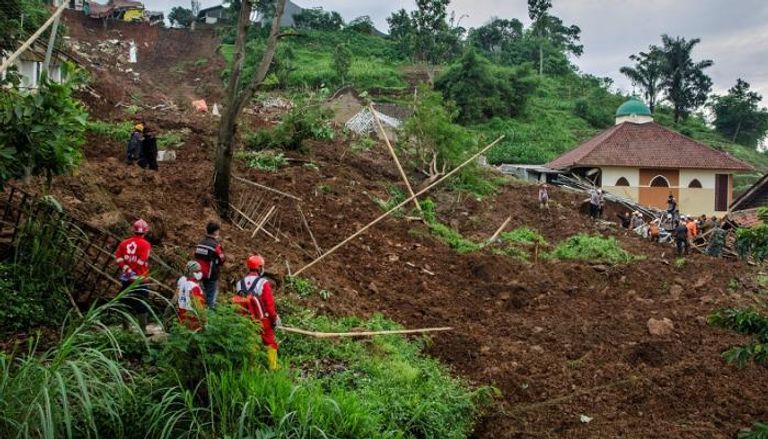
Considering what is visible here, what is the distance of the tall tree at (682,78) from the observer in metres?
53.4

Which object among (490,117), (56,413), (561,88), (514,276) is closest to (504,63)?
(561,88)

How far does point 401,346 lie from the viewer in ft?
29.7

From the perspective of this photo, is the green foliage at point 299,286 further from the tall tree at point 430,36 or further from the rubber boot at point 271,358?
the tall tree at point 430,36

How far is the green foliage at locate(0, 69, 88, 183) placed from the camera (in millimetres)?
5797

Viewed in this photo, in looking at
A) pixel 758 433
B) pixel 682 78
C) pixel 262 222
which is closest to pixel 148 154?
pixel 262 222

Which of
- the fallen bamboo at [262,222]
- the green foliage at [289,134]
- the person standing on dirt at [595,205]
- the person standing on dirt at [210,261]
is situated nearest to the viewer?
the person standing on dirt at [210,261]

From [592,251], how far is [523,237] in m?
1.83

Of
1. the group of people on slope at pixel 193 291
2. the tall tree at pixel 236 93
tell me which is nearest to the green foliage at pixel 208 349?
the group of people on slope at pixel 193 291

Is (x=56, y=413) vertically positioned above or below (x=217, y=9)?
below

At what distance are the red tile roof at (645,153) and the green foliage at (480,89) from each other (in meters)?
12.8

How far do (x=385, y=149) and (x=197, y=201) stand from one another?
39.3 ft

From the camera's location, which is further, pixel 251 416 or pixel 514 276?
pixel 514 276

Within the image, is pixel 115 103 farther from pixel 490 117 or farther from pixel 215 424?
pixel 490 117

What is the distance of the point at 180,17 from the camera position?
66.4m
